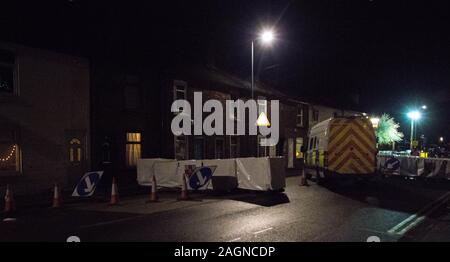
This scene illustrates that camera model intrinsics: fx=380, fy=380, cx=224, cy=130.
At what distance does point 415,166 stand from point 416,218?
1214cm

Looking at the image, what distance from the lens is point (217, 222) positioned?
8953 mm

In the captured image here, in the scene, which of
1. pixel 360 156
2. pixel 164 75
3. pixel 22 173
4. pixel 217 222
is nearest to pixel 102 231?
pixel 217 222

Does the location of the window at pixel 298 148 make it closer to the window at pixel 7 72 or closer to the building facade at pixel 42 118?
the building facade at pixel 42 118

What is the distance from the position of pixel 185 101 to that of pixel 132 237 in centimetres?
1540

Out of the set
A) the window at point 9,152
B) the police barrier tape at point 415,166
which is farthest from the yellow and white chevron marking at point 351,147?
the window at point 9,152

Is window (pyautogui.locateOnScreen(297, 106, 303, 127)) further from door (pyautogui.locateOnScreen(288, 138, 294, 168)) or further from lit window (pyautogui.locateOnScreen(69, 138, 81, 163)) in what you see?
lit window (pyautogui.locateOnScreen(69, 138, 81, 163))

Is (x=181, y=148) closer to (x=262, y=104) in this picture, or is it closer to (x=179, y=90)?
(x=179, y=90)

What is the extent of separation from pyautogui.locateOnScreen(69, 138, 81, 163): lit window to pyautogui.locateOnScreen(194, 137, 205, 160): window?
7.90 meters

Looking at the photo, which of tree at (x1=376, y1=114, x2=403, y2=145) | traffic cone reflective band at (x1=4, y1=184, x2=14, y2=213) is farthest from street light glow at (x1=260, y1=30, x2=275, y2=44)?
tree at (x1=376, y1=114, x2=403, y2=145)

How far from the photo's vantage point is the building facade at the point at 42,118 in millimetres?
14094

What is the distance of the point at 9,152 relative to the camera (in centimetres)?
1416

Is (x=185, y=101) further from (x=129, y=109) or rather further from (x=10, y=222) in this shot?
(x=10, y=222)

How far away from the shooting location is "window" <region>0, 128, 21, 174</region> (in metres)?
13.9
